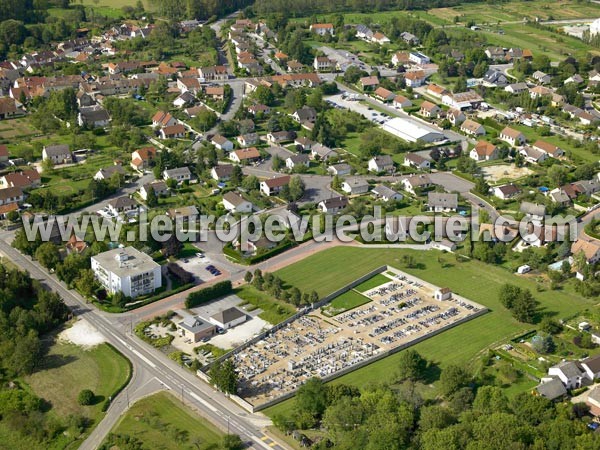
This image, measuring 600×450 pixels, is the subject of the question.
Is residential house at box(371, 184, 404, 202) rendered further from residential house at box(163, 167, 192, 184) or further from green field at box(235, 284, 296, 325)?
green field at box(235, 284, 296, 325)

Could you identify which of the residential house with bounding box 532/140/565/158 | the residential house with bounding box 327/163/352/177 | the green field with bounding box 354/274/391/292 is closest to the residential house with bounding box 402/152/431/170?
the residential house with bounding box 327/163/352/177

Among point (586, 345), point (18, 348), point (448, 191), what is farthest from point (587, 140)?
point (18, 348)

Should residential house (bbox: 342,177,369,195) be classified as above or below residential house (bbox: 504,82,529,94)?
below

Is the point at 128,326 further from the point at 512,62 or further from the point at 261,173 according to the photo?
the point at 512,62

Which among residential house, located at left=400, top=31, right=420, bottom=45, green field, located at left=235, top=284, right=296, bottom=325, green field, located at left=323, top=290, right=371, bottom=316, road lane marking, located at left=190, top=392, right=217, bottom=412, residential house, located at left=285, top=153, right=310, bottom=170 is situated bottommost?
green field, located at left=323, top=290, right=371, bottom=316

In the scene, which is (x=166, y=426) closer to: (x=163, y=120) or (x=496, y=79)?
(x=163, y=120)

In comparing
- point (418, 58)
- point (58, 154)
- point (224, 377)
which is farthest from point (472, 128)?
point (224, 377)
